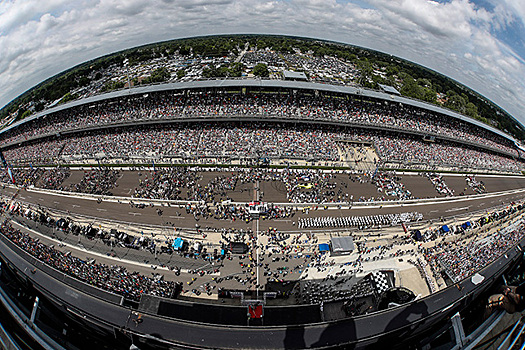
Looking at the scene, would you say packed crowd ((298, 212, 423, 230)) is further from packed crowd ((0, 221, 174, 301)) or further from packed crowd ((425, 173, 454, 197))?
packed crowd ((0, 221, 174, 301))

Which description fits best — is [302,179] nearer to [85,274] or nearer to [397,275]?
[397,275]

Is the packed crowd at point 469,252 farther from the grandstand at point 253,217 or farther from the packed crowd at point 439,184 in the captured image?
the packed crowd at point 439,184

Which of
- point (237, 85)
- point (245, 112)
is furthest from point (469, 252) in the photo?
point (237, 85)

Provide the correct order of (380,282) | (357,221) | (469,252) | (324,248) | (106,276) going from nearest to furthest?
(106,276) → (380,282) → (324,248) → (469,252) → (357,221)

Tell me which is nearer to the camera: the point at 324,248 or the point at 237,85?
the point at 324,248

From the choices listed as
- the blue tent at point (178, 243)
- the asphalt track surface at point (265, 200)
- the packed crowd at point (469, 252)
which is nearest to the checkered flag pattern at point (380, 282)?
the packed crowd at point (469, 252)

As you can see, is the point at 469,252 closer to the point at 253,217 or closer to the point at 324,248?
the point at 324,248

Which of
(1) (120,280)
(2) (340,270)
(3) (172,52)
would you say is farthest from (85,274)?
(3) (172,52)
